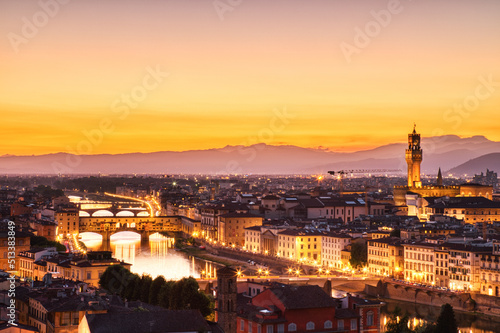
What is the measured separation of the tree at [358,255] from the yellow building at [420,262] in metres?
3.04

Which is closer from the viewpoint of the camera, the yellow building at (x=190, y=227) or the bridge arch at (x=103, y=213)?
the yellow building at (x=190, y=227)

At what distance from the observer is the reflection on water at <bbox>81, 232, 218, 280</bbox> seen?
3878 centimetres

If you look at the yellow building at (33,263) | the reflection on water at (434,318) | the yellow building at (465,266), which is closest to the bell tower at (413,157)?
the yellow building at (465,266)

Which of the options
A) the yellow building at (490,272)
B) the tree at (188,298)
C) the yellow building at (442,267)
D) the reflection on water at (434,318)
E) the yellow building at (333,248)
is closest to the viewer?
the tree at (188,298)

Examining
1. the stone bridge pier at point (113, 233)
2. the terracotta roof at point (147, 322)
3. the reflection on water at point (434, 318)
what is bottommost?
the reflection on water at point (434, 318)

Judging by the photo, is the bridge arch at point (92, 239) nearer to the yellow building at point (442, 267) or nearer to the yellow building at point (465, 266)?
the yellow building at point (442, 267)

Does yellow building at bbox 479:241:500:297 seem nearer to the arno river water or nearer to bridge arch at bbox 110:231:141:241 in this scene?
the arno river water

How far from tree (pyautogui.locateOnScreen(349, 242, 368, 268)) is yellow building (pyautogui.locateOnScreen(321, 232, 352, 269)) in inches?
39.8

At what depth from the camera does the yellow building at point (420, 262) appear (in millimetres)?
34469

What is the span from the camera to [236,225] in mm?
53656

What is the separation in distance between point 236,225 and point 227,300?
34351 millimetres

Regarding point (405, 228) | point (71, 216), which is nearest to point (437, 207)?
point (405, 228)

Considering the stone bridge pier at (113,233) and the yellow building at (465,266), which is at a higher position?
the yellow building at (465,266)

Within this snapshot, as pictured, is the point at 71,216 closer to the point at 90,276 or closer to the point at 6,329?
the point at 90,276
